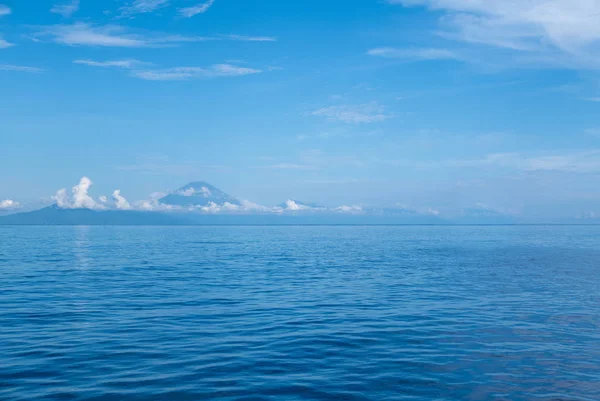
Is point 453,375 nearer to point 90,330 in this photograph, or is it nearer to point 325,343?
point 325,343

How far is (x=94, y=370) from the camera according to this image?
19609 mm

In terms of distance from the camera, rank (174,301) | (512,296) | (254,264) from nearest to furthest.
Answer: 1. (174,301)
2. (512,296)
3. (254,264)

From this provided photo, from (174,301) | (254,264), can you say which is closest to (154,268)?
(254,264)

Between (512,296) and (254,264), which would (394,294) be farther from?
(254,264)

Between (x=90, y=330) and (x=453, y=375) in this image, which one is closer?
(x=453, y=375)

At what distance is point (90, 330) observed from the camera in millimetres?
26734

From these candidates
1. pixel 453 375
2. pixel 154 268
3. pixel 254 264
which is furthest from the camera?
pixel 254 264

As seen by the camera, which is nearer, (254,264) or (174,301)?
(174,301)

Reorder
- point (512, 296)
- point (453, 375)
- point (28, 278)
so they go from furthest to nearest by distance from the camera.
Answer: point (28, 278)
point (512, 296)
point (453, 375)

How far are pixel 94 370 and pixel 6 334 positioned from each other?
9247mm

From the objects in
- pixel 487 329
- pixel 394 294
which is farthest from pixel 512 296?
pixel 487 329

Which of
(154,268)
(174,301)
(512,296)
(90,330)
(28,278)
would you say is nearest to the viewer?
(90,330)

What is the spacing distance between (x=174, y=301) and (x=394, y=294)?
57.5 ft

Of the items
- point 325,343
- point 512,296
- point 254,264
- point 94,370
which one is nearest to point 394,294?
point 512,296
